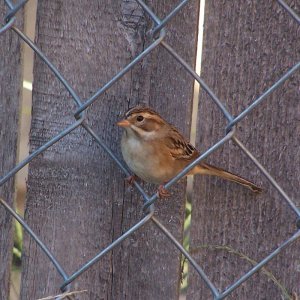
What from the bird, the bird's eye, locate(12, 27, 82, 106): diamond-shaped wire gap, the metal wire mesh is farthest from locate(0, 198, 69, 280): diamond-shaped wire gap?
the bird's eye

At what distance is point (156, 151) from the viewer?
124 inches

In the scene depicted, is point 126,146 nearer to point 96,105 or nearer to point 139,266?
point 96,105

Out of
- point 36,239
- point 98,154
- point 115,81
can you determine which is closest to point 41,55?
point 115,81

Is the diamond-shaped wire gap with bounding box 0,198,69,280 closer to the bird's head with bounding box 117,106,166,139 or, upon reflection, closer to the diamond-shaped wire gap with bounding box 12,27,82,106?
the diamond-shaped wire gap with bounding box 12,27,82,106

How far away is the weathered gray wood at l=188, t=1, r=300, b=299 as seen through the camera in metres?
2.53

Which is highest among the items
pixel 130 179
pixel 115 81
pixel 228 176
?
pixel 115 81

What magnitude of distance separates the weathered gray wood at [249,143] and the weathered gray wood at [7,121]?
2.09 ft

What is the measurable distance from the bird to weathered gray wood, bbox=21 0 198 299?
5cm

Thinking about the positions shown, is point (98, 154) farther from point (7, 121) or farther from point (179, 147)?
point (179, 147)

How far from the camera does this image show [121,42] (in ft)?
8.17

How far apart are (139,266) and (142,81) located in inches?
25.9

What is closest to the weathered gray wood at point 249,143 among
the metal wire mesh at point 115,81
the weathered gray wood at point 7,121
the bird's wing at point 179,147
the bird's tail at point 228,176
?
the bird's tail at point 228,176

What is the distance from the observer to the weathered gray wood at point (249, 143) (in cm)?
253

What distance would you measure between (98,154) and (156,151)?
0.61 meters
